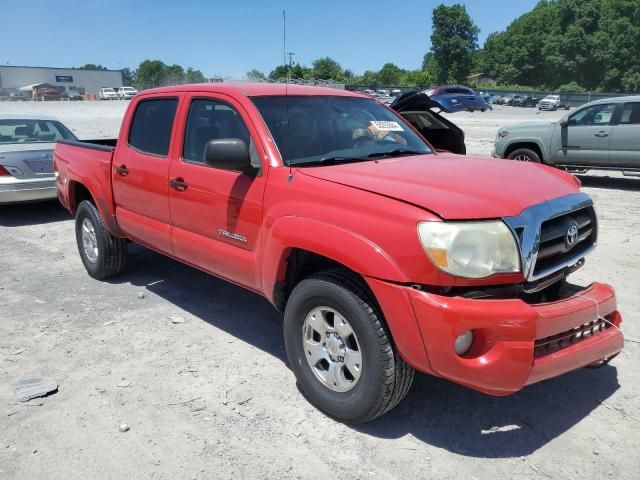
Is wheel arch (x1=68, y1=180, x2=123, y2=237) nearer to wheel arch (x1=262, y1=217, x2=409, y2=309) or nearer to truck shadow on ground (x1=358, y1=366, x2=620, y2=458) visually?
wheel arch (x1=262, y1=217, x2=409, y2=309)

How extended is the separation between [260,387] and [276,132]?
1.67 meters

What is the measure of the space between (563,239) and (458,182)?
640 mm

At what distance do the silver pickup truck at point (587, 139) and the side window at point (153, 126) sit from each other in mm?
8594

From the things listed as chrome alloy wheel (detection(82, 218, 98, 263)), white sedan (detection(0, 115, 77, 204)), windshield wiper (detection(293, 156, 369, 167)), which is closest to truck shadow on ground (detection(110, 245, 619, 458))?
windshield wiper (detection(293, 156, 369, 167))

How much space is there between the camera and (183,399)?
345 cm

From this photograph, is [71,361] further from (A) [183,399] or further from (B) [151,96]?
(B) [151,96]

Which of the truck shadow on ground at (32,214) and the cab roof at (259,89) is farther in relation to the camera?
the truck shadow on ground at (32,214)

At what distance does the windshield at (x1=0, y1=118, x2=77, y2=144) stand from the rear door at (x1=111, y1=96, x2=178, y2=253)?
4.43 m

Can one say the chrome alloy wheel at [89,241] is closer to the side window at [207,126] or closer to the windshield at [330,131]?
the side window at [207,126]

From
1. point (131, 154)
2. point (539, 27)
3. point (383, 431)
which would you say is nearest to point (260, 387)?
point (383, 431)

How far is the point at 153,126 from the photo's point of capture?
15.4ft

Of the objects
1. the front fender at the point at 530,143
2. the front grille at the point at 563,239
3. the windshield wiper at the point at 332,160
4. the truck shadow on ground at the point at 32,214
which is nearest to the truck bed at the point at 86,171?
the windshield wiper at the point at 332,160

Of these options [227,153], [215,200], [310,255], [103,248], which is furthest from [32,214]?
[310,255]

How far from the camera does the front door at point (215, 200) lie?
3.62 metres
